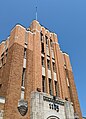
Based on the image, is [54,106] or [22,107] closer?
A: [22,107]

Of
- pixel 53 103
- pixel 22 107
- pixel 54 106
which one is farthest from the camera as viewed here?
pixel 53 103

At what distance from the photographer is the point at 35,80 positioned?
17078 millimetres

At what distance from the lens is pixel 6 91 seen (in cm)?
1458

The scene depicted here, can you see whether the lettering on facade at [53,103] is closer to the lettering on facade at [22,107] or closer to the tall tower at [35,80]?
the tall tower at [35,80]

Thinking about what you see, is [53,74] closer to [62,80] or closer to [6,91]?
[62,80]

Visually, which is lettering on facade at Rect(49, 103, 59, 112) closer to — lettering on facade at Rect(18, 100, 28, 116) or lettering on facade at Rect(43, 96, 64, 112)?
lettering on facade at Rect(43, 96, 64, 112)

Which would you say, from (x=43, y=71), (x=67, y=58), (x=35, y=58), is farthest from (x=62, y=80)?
(x=67, y=58)

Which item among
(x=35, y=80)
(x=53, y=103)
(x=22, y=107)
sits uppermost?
(x=35, y=80)

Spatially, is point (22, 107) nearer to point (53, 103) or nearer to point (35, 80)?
point (53, 103)

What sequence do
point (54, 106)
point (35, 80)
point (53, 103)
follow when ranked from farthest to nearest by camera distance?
1. point (35, 80)
2. point (53, 103)
3. point (54, 106)

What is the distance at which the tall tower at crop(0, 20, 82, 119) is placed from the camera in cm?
1431

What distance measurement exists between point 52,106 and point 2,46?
12.0m

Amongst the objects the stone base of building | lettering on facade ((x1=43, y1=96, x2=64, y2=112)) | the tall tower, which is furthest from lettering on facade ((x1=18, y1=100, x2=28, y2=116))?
lettering on facade ((x1=43, y1=96, x2=64, y2=112))

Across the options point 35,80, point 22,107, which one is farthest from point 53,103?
point 22,107
